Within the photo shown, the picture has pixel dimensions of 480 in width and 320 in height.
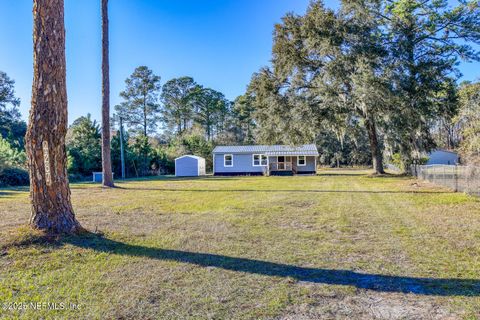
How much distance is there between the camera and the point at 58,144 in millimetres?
4621

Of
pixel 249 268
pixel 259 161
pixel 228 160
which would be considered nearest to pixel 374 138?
pixel 259 161

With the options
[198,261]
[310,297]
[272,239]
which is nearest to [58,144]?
[198,261]

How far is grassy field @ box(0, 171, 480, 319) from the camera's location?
251 centimetres

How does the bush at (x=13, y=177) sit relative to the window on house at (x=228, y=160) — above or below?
below

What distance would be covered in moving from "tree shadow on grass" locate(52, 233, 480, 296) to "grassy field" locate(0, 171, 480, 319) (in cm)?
1

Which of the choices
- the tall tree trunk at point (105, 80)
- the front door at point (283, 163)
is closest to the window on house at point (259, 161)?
the front door at point (283, 163)

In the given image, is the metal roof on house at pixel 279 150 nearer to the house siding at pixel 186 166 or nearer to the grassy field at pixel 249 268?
the house siding at pixel 186 166

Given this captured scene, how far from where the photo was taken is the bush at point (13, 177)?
1645cm

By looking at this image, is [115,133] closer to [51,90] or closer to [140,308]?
[51,90]

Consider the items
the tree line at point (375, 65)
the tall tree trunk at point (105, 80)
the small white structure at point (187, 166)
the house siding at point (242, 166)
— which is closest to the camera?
the tall tree trunk at point (105, 80)

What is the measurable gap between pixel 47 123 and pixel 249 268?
349 centimetres

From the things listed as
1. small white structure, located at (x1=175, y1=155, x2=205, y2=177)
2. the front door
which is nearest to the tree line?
the front door

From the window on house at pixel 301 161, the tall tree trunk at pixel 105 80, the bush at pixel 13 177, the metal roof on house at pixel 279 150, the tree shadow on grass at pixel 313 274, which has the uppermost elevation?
the tall tree trunk at pixel 105 80

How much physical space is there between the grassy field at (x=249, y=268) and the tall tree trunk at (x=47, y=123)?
436 millimetres
